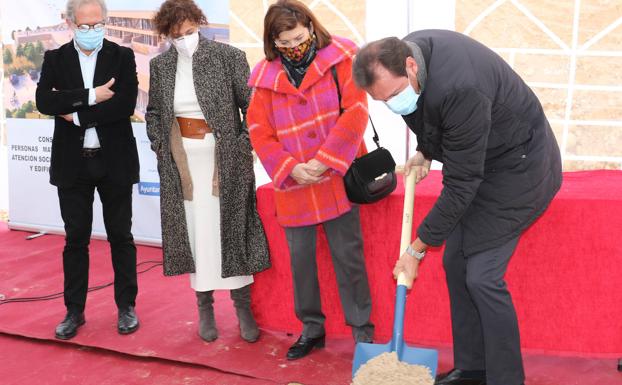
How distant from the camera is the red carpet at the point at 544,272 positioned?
262cm

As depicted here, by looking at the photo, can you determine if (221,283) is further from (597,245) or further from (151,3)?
(151,3)

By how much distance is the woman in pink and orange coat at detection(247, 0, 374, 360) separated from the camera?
260 centimetres

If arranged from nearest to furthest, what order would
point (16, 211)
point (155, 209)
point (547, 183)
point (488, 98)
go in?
point (488, 98) → point (547, 183) → point (155, 209) → point (16, 211)

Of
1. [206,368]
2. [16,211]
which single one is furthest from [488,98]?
[16,211]

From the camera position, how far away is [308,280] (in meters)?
2.86

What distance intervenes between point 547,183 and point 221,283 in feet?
4.84

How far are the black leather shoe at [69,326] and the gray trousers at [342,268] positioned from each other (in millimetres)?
1086

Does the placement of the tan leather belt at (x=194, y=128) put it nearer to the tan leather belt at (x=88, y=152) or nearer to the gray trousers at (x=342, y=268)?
the tan leather belt at (x=88, y=152)

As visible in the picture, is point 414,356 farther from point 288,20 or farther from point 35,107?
point 35,107

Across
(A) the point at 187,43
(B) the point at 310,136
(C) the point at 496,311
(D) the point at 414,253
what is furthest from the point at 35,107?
(C) the point at 496,311

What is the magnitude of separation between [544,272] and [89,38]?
2.10m

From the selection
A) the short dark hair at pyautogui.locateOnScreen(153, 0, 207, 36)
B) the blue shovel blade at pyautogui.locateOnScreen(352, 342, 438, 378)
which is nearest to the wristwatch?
the blue shovel blade at pyautogui.locateOnScreen(352, 342, 438, 378)

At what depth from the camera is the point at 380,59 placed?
188cm

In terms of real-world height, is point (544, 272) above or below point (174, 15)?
below
